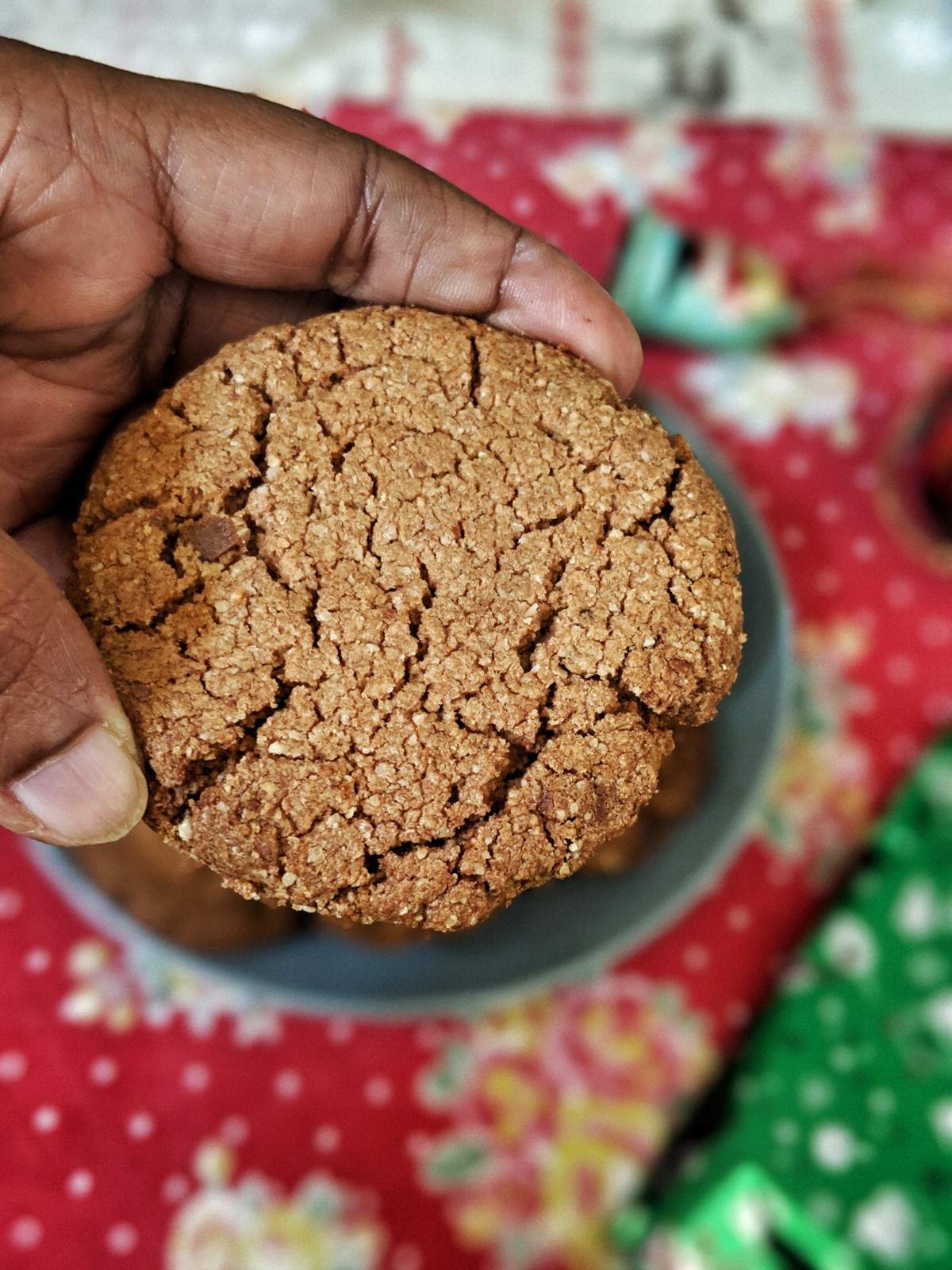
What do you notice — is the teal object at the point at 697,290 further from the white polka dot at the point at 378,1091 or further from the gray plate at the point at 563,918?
the white polka dot at the point at 378,1091

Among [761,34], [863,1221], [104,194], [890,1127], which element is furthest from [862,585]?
[104,194]

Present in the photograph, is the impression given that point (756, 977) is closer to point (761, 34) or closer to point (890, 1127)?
point (890, 1127)

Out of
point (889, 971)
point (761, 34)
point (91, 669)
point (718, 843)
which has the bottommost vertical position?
point (889, 971)

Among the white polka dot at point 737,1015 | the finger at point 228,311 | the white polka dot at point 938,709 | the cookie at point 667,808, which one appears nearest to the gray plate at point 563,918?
the cookie at point 667,808

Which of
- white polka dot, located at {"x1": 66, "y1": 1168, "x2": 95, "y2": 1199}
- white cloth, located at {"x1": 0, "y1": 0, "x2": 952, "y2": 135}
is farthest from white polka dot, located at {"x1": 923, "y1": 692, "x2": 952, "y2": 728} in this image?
white polka dot, located at {"x1": 66, "y1": 1168, "x2": 95, "y2": 1199}

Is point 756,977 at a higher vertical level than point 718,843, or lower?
lower

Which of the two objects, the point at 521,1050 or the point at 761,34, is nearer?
the point at 521,1050
